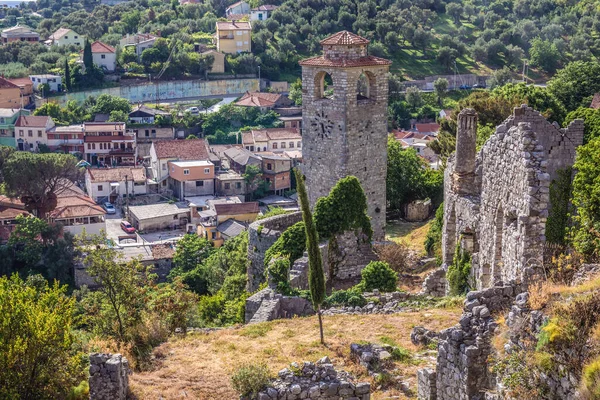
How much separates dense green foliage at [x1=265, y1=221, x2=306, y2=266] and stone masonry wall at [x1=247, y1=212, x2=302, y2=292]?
2.56ft

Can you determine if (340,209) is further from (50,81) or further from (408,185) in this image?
(50,81)

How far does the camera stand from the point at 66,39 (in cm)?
10244

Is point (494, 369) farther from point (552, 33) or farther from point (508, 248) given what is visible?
point (552, 33)

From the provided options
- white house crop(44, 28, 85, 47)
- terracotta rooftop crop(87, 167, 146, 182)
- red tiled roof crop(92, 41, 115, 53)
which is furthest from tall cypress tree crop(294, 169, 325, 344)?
white house crop(44, 28, 85, 47)

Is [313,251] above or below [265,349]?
above

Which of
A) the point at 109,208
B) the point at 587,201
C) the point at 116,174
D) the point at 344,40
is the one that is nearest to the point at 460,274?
the point at 587,201

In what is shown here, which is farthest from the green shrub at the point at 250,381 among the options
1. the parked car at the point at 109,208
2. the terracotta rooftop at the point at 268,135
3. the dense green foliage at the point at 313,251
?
the terracotta rooftop at the point at 268,135

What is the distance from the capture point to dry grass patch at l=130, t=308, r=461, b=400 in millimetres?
10211

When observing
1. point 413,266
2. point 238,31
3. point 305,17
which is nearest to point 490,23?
point 305,17

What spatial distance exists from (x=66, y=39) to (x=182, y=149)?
43964 mm

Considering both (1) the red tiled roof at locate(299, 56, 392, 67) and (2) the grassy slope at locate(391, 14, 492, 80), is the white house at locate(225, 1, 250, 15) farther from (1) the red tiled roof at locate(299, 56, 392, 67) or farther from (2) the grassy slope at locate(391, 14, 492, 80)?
(1) the red tiled roof at locate(299, 56, 392, 67)

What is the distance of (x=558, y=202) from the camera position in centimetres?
1073

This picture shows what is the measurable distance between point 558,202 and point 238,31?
283 ft

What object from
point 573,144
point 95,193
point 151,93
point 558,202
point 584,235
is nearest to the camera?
point 584,235
